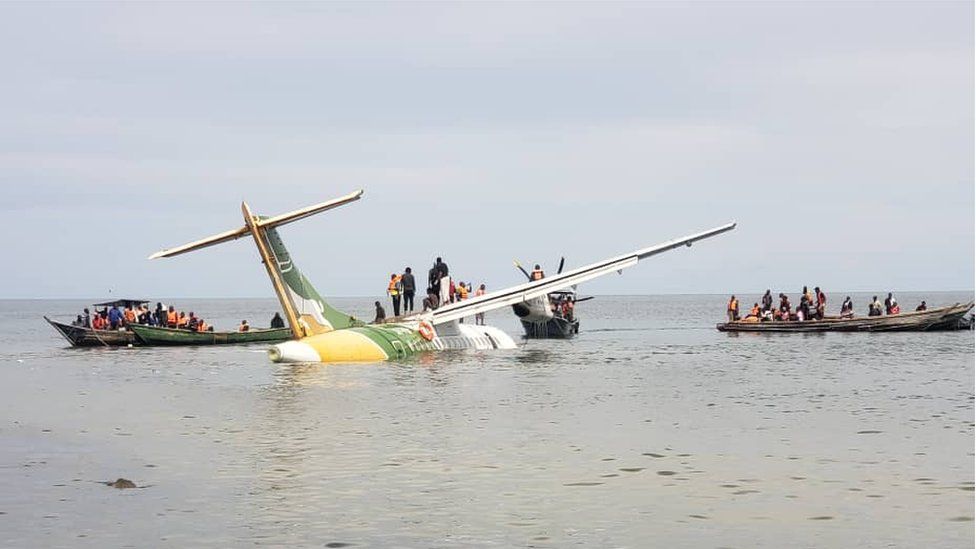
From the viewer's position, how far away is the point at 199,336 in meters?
61.9

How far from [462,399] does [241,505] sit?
15.0m

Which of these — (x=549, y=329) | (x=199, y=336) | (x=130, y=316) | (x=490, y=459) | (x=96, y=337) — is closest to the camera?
(x=490, y=459)

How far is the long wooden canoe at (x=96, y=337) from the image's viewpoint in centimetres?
6131

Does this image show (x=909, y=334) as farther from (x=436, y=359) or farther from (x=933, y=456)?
(x=933, y=456)

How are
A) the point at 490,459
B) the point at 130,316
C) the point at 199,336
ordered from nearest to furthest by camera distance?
the point at 490,459 < the point at 199,336 < the point at 130,316

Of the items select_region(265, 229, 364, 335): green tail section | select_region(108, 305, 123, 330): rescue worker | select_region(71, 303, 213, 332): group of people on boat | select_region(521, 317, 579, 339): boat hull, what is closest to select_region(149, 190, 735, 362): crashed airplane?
select_region(265, 229, 364, 335): green tail section

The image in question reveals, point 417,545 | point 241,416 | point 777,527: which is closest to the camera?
point 417,545

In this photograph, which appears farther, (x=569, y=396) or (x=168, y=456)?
(x=569, y=396)

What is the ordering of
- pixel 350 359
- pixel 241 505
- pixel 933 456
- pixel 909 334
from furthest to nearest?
pixel 909 334 < pixel 350 359 < pixel 933 456 < pixel 241 505

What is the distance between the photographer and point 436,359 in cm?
4619

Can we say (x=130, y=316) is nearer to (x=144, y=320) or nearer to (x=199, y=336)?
(x=144, y=320)

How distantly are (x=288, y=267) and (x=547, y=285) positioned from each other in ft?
43.0

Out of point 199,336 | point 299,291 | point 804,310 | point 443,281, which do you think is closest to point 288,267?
point 299,291

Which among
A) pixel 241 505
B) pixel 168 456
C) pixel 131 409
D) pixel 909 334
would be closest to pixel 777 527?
pixel 241 505
